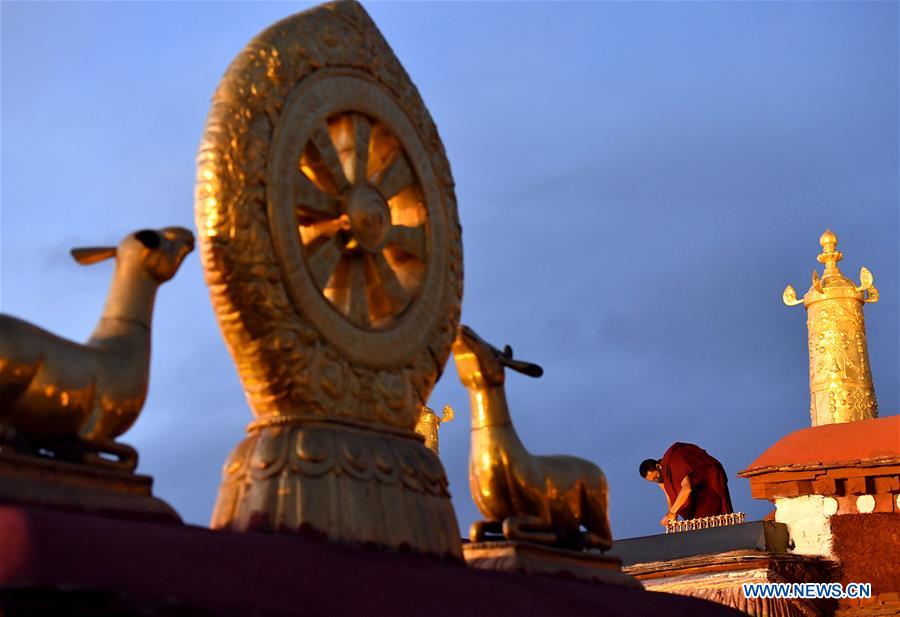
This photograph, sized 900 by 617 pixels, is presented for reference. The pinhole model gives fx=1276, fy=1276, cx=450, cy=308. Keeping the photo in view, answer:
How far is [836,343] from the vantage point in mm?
13867

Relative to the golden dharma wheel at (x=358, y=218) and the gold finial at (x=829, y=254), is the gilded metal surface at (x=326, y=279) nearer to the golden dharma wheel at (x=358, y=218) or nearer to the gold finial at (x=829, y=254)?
the golden dharma wheel at (x=358, y=218)

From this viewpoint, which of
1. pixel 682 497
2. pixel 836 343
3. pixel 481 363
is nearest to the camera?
pixel 481 363

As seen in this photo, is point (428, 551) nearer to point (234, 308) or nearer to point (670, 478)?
point (234, 308)

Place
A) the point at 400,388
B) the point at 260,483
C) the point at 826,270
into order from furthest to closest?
the point at 826,270
the point at 400,388
the point at 260,483

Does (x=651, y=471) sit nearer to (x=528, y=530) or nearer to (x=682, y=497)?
(x=682, y=497)

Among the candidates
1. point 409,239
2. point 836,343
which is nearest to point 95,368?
point 409,239

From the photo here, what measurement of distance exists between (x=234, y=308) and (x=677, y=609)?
7.76 feet

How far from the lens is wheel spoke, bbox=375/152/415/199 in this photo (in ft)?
17.0

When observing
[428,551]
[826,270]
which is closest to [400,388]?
[428,551]

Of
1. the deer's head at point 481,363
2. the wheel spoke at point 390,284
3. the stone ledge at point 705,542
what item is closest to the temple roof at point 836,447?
the stone ledge at point 705,542

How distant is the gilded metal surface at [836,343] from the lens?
44.8 ft

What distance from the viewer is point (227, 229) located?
4.33 m

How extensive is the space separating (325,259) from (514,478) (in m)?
1.26

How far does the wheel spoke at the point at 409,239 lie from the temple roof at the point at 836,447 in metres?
6.13
